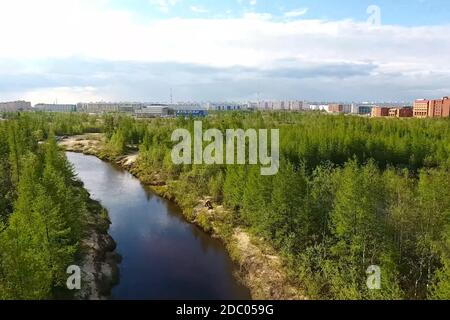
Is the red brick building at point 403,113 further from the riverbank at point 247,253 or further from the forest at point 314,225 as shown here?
the forest at point 314,225

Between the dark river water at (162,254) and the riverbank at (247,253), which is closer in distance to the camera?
the riverbank at (247,253)

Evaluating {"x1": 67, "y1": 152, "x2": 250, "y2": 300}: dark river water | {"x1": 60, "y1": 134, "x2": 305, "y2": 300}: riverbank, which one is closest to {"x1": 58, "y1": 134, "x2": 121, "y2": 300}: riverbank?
{"x1": 67, "y1": 152, "x2": 250, "y2": 300}: dark river water

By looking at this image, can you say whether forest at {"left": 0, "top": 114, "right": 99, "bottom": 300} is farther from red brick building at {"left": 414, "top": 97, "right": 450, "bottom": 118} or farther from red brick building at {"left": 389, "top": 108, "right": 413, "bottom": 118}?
red brick building at {"left": 389, "top": 108, "right": 413, "bottom": 118}

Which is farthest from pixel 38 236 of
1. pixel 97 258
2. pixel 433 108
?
pixel 433 108

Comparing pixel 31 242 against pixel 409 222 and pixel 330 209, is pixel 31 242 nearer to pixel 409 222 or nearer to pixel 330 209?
pixel 330 209

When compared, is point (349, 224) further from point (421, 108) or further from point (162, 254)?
point (421, 108)

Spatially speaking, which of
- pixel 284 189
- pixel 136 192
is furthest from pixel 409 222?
pixel 136 192

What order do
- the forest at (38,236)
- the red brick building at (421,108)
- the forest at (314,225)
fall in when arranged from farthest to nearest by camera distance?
1. the red brick building at (421,108)
2. the forest at (314,225)
3. the forest at (38,236)

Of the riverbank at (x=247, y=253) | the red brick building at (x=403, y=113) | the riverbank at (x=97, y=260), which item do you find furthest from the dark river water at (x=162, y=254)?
the red brick building at (x=403, y=113)
